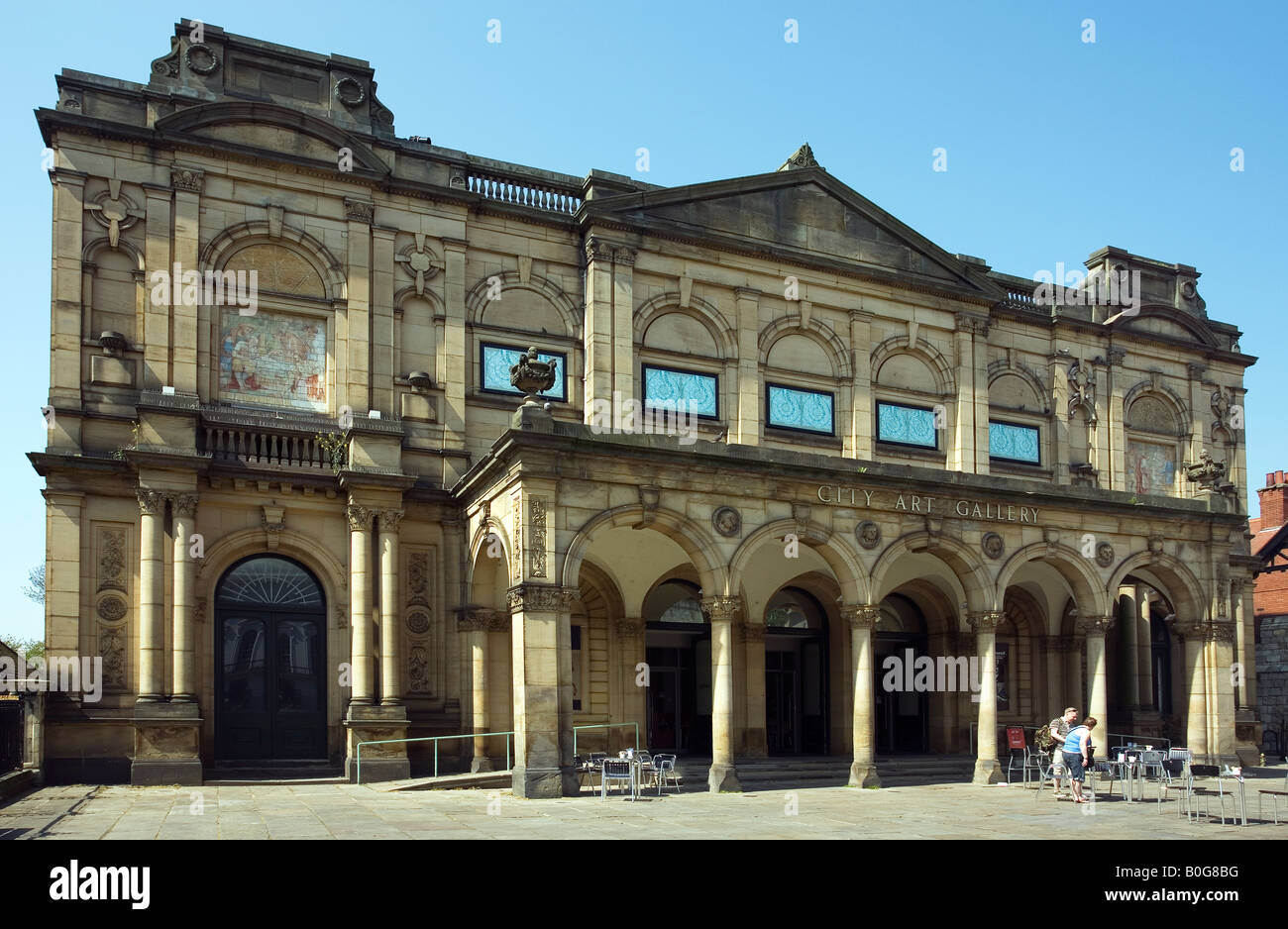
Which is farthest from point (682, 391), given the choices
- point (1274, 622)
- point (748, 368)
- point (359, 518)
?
point (1274, 622)

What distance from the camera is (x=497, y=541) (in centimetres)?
2362

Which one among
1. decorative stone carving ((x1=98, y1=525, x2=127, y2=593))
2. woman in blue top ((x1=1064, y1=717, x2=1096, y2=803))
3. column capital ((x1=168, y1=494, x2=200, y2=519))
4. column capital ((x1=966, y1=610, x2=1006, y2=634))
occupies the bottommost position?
woman in blue top ((x1=1064, y1=717, x2=1096, y2=803))

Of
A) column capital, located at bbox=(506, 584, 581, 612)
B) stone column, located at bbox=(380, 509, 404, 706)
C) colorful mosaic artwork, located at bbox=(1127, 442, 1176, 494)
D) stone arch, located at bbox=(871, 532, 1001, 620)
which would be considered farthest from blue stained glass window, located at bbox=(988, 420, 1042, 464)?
stone column, located at bbox=(380, 509, 404, 706)

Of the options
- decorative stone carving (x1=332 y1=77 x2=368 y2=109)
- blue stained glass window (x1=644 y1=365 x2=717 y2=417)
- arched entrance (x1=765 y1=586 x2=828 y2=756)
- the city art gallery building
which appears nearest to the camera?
the city art gallery building

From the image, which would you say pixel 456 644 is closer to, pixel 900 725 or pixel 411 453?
pixel 411 453

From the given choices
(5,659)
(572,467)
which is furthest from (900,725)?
(5,659)

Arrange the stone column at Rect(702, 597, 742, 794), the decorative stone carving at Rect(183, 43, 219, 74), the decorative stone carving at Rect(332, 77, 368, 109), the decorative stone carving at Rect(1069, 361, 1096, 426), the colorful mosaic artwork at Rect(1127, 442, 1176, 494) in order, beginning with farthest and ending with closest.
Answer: the colorful mosaic artwork at Rect(1127, 442, 1176, 494), the decorative stone carving at Rect(1069, 361, 1096, 426), the decorative stone carving at Rect(332, 77, 368, 109), the decorative stone carving at Rect(183, 43, 219, 74), the stone column at Rect(702, 597, 742, 794)

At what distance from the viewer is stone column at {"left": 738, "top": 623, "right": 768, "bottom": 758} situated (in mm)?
27203

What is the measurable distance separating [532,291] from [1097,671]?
A: 1492 cm

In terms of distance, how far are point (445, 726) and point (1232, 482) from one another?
25.0 m

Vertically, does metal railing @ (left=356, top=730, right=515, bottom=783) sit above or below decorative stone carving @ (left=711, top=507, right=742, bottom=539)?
below

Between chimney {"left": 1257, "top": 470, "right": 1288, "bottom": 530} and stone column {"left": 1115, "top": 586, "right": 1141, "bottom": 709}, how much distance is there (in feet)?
53.1

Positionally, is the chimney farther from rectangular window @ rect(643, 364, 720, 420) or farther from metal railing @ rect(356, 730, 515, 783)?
metal railing @ rect(356, 730, 515, 783)

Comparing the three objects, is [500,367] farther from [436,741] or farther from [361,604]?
[436,741]
